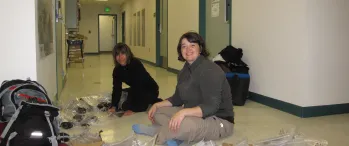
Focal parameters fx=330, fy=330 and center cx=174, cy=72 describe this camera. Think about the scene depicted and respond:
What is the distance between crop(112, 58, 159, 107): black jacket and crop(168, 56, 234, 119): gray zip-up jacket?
935 mm

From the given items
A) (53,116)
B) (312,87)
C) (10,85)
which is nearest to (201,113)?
(53,116)

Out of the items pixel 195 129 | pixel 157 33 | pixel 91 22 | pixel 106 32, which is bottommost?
pixel 195 129

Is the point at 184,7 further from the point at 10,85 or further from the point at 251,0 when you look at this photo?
the point at 10,85

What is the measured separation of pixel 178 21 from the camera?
7.45 m

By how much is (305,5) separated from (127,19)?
40.4ft

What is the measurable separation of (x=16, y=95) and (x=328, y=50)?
291cm

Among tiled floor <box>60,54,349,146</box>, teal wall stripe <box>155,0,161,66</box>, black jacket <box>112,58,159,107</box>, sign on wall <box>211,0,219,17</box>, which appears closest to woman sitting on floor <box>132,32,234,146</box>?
tiled floor <box>60,54,349,146</box>

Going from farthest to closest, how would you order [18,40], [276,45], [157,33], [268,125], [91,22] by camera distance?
1. [91,22]
2. [157,33]
3. [276,45]
4. [268,125]
5. [18,40]

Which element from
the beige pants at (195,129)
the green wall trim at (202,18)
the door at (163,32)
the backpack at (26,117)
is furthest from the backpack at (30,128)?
the door at (163,32)

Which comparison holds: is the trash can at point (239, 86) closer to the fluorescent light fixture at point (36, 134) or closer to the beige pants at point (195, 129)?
the beige pants at point (195, 129)

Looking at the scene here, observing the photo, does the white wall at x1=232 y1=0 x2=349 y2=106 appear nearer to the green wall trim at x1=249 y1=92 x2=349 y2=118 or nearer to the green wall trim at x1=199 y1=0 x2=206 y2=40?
the green wall trim at x1=249 y1=92 x2=349 y2=118

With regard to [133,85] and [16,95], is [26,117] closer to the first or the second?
[16,95]

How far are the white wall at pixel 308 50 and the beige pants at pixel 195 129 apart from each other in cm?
133

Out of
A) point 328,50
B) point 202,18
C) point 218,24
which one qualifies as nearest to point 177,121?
point 328,50
